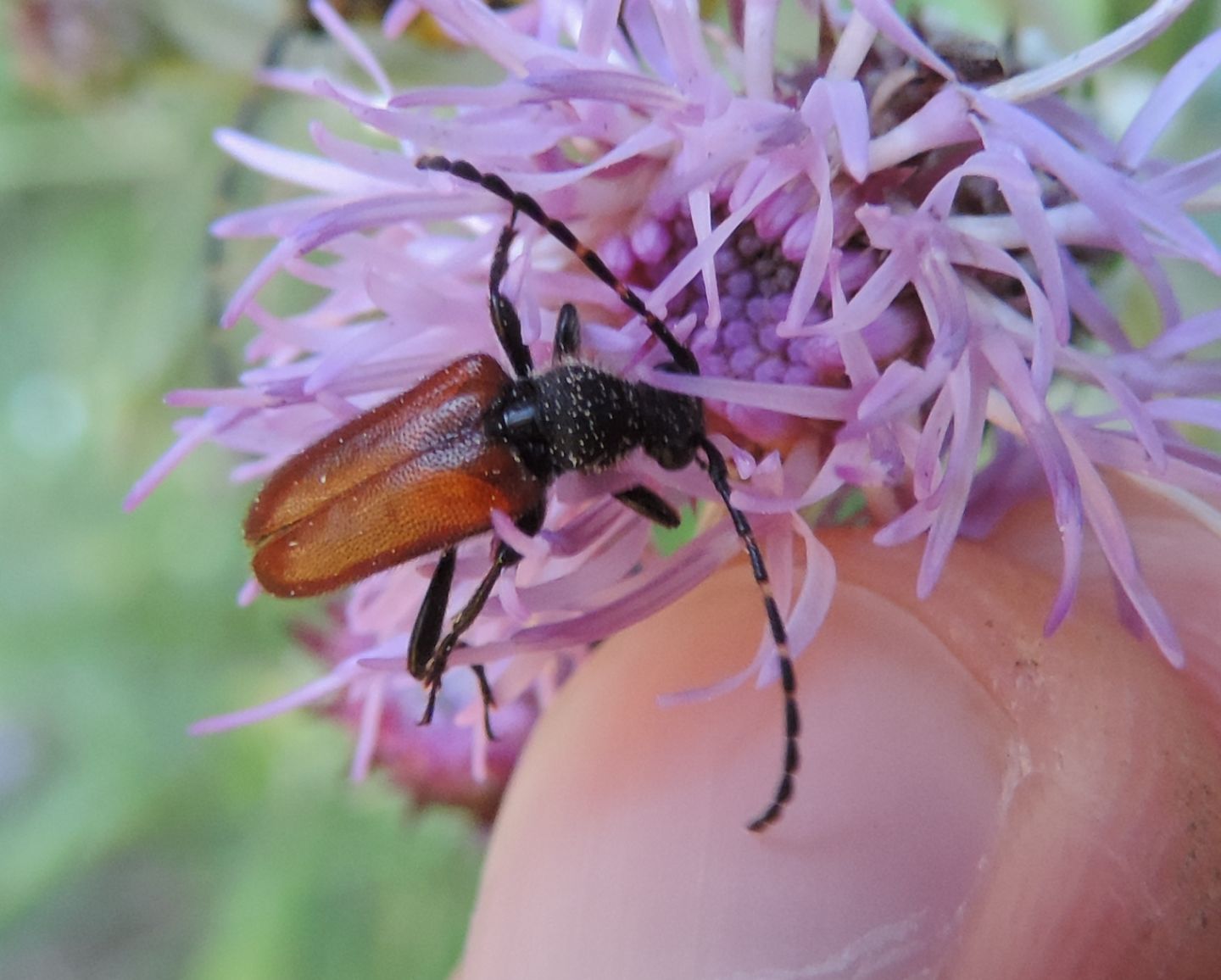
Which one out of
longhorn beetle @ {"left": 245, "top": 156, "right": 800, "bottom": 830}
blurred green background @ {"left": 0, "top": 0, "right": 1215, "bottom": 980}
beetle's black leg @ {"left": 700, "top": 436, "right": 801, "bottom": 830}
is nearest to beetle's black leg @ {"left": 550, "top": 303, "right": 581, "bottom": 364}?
longhorn beetle @ {"left": 245, "top": 156, "right": 800, "bottom": 830}

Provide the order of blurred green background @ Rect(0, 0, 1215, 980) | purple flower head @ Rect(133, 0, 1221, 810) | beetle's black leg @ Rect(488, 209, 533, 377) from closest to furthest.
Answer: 1. purple flower head @ Rect(133, 0, 1221, 810)
2. beetle's black leg @ Rect(488, 209, 533, 377)
3. blurred green background @ Rect(0, 0, 1215, 980)

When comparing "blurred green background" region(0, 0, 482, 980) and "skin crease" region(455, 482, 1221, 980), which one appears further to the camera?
"blurred green background" region(0, 0, 482, 980)

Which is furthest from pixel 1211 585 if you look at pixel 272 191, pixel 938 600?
pixel 272 191

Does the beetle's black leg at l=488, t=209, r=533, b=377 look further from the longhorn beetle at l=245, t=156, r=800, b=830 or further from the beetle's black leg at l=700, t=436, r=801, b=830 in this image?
the beetle's black leg at l=700, t=436, r=801, b=830

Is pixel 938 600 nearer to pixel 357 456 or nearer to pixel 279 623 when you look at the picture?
pixel 357 456

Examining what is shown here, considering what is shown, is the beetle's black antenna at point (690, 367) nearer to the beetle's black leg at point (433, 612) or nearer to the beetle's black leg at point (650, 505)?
the beetle's black leg at point (650, 505)

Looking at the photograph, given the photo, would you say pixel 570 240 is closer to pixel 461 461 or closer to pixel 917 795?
pixel 461 461
